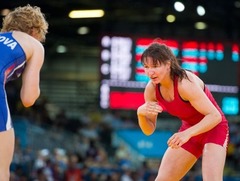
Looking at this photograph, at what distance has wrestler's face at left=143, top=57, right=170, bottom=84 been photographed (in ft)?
22.1

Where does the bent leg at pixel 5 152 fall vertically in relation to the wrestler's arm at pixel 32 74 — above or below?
below

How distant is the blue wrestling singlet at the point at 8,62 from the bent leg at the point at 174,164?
1877 mm

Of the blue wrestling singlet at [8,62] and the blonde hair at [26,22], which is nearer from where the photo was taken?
the blue wrestling singlet at [8,62]

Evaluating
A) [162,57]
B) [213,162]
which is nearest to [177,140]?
[213,162]

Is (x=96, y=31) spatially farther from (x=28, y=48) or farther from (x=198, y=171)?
(x=28, y=48)

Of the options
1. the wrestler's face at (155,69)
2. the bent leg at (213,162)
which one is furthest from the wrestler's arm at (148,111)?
the bent leg at (213,162)

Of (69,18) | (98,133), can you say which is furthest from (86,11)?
(98,133)

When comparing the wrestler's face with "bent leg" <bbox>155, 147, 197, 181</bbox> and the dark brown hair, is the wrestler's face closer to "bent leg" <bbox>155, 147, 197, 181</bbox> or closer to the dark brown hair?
the dark brown hair

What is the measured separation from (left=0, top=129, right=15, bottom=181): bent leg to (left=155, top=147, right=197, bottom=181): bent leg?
1.91m

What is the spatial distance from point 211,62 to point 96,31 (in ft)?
28.4

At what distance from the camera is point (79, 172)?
637 inches

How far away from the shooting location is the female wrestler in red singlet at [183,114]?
22.2 feet

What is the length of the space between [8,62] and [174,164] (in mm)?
2083

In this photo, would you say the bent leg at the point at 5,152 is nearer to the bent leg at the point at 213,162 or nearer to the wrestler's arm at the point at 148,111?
the wrestler's arm at the point at 148,111
